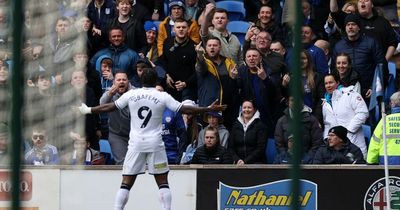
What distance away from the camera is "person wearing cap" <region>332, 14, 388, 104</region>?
12617mm

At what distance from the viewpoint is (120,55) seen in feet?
44.0

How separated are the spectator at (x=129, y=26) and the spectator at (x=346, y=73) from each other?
2.50m

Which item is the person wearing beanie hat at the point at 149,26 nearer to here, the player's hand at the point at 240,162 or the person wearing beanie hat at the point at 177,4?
the person wearing beanie hat at the point at 177,4

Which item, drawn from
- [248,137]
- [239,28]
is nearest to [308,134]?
[248,137]

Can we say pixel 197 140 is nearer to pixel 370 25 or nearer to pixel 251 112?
pixel 251 112

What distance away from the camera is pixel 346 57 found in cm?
1230

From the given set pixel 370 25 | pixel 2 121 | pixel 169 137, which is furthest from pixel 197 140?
pixel 2 121

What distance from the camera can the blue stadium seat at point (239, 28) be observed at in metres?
13.6

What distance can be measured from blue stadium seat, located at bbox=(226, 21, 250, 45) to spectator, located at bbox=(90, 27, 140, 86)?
3.70 feet

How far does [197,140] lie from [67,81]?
18.4 ft

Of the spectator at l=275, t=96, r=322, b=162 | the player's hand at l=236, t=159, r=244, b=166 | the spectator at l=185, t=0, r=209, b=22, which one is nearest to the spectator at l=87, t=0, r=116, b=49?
the spectator at l=185, t=0, r=209, b=22

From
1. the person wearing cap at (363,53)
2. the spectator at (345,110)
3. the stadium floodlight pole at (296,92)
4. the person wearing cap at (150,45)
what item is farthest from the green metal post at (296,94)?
the person wearing cap at (150,45)

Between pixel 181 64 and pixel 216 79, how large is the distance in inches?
21.0

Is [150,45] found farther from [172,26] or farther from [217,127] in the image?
[217,127]
